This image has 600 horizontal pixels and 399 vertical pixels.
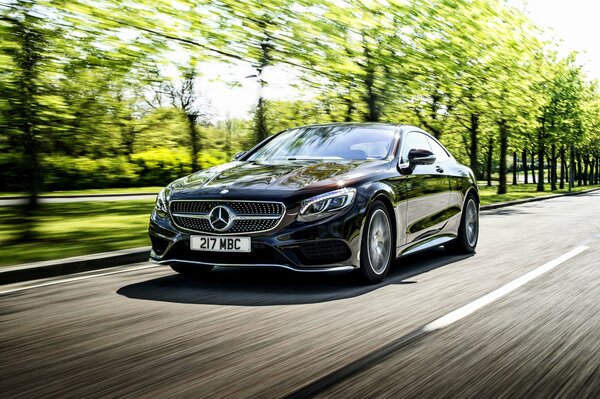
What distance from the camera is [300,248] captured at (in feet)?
20.0

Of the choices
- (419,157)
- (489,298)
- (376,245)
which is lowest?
(489,298)

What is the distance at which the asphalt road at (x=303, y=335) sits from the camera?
3686 millimetres

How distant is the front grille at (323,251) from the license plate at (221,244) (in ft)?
1.54

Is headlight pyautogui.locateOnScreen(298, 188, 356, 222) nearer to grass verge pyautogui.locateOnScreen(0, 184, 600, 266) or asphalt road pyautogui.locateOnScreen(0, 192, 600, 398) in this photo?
asphalt road pyautogui.locateOnScreen(0, 192, 600, 398)

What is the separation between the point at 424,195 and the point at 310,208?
211 centimetres

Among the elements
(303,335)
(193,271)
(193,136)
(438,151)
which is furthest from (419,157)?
(193,136)

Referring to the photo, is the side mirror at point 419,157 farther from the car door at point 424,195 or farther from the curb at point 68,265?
the curb at point 68,265

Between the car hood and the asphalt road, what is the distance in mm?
890

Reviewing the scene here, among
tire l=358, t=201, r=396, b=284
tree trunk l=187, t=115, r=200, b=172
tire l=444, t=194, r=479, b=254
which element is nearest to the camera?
tire l=358, t=201, r=396, b=284

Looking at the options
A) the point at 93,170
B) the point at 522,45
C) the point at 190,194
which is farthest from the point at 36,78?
the point at 93,170

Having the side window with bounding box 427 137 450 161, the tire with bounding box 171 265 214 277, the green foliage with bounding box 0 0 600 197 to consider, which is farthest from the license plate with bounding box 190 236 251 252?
the green foliage with bounding box 0 0 600 197

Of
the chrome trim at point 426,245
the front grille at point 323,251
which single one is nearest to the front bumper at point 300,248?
the front grille at point 323,251

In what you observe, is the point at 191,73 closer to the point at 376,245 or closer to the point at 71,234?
the point at 71,234

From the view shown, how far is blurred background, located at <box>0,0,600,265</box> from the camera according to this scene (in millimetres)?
10227
